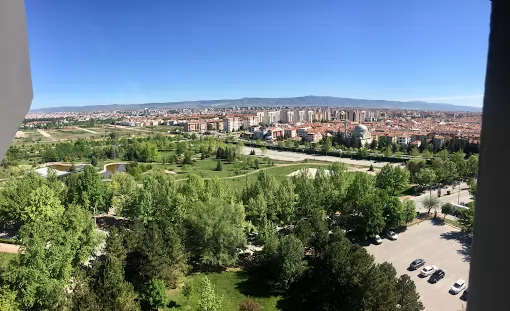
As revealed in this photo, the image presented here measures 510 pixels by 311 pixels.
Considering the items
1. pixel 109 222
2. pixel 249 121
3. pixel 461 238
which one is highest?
pixel 249 121

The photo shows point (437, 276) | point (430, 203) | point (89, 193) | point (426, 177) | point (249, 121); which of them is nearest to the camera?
point (437, 276)

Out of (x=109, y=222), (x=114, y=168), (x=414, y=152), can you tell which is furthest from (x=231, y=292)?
(x=414, y=152)

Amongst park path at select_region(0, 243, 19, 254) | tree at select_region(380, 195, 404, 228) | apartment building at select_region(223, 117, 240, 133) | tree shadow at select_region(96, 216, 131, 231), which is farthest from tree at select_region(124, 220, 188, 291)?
apartment building at select_region(223, 117, 240, 133)

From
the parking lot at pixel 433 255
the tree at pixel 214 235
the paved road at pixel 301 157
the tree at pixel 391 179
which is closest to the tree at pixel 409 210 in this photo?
the parking lot at pixel 433 255

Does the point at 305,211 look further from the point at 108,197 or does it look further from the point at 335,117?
the point at 335,117

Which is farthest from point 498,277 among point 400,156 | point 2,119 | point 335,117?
point 335,117

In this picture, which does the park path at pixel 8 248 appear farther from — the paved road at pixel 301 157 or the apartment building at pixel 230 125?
the apartment building at pixel 230 125

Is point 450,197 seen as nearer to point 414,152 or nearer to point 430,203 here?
point 430,203
